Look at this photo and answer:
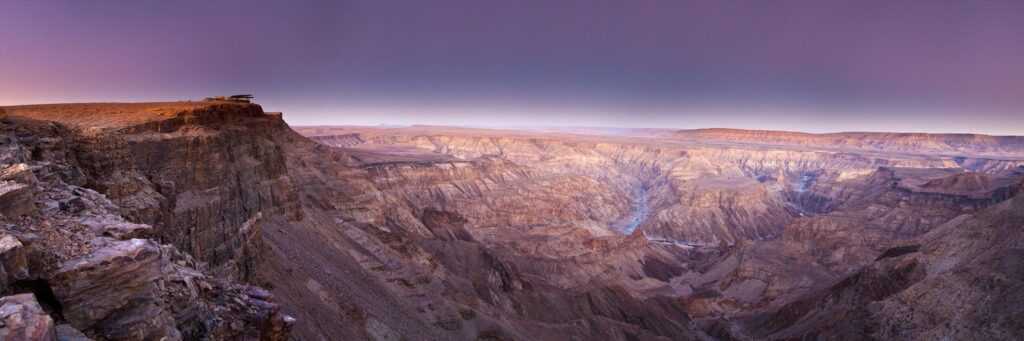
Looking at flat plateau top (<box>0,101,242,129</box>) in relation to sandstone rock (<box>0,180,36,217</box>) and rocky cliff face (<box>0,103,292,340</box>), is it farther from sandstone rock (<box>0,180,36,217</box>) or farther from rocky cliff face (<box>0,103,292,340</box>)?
sandstone rock (<box>0,180,36,217</box>)

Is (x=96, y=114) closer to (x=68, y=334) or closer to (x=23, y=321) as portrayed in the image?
(x=68, y=334)

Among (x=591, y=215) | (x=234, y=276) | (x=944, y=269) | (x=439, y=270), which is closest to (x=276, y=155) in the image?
(x=234, y=276)

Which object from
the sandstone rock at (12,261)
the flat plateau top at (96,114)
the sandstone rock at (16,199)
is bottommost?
the sandstone rock at (12,261)

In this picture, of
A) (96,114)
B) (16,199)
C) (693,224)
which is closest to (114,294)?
(16,199)

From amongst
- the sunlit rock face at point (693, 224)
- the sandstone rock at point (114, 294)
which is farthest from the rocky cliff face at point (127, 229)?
the sunlit rock face at point (693, 224)

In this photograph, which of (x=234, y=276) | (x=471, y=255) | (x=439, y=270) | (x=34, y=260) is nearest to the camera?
(x=34, y=260)

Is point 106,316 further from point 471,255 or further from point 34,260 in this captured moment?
point 471,255

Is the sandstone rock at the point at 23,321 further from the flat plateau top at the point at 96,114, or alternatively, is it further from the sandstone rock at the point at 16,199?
the flat plateau top at the point at 96,114
